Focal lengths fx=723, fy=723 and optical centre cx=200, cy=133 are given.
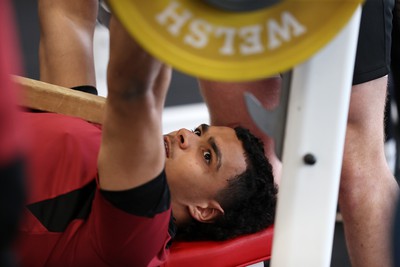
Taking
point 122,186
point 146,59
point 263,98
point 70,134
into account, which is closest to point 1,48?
point 146,59

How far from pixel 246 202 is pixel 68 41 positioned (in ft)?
2.01

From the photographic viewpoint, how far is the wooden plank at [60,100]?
60.9 inches

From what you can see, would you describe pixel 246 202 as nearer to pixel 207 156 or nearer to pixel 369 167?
pixel 207 156

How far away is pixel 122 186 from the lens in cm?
115

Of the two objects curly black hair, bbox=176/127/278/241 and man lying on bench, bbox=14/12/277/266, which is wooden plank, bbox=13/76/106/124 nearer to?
man lying on bench, bbox=14/12/277/266

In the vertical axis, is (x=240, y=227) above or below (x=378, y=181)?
below

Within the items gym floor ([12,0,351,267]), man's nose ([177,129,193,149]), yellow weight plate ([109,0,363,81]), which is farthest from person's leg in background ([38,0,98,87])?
gym floor ([12,0,351,267])

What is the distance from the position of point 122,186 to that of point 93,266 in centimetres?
22

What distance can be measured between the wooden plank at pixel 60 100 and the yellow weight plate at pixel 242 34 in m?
0.78

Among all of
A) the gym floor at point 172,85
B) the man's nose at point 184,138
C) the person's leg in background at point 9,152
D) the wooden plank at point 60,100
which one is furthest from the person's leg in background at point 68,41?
the gym floor at point 172,85

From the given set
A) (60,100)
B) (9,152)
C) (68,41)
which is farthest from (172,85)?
(9,152)

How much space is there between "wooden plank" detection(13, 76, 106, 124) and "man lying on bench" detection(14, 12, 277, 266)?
0.03m

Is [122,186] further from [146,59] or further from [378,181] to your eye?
[378,181]

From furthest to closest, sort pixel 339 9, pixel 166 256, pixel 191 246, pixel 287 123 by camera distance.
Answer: pixel 191 246, pixel 166 256, pixel 287 123, pixel 339 9
